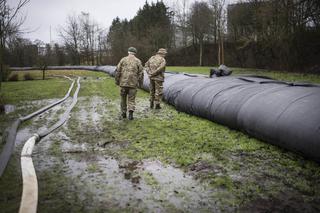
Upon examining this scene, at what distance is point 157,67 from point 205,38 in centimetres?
3762

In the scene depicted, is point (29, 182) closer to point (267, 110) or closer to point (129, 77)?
point (267, 110)

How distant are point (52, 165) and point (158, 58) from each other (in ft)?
16.7

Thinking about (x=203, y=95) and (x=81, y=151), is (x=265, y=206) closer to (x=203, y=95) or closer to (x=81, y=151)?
(x=81, y=151)

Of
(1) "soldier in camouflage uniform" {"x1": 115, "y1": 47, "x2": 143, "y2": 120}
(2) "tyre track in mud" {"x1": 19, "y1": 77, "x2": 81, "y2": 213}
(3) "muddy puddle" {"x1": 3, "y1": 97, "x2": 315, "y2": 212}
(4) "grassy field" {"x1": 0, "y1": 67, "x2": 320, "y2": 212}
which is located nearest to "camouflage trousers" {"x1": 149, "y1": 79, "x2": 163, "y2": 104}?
(1) "soldier in camouflage uniform" {"x1": 115, "y1": 47, "x2": 143, "y2": 120}

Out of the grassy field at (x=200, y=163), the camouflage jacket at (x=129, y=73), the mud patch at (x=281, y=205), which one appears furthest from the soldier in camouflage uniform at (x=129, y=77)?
the mud patch at (x=281, y=205)

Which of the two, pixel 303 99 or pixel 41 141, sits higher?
pixel 303 99

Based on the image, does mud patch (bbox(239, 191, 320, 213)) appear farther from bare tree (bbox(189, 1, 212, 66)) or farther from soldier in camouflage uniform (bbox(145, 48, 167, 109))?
bare tree (bbox(189, 1, 212, 66))

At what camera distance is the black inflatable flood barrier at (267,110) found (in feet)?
12.3

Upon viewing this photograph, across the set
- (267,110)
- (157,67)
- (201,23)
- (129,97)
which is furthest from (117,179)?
(201,23)

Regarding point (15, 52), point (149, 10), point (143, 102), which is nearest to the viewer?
point (143, 102)

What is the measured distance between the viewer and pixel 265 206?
2701 millimetres

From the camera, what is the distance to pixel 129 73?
6836mm

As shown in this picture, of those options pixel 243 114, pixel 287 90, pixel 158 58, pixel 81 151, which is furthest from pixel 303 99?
pixel 158 58

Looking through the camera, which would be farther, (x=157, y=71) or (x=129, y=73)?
(x=157, y=71)
